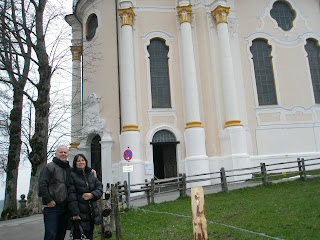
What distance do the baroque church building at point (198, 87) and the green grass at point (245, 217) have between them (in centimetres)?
631

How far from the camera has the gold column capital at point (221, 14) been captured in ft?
69.6

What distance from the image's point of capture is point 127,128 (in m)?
19.5

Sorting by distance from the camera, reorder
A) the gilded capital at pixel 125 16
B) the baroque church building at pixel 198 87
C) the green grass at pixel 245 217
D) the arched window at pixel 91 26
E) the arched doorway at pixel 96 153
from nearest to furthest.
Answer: the green grass at pixel 245 217, the baroque church building at pixel 198 87, the gilded capital at pixel 125 16, the arched doorway at pixel 96 153, the arched window at pixel 91 26

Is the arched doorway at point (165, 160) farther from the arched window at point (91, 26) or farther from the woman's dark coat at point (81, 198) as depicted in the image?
the woman's dark coat at point (81, 198)

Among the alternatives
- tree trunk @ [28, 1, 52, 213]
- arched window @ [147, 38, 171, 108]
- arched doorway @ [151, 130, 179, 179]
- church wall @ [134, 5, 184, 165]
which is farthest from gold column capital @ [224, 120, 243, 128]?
tree trunk @ [28, 1, 52, 213]

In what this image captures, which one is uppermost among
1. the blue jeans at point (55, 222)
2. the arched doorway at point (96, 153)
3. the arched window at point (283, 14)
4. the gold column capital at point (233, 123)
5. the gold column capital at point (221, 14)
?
the arched window at point (283, 14)

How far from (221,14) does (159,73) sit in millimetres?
5420

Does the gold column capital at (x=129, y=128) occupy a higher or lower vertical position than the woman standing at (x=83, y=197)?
higher

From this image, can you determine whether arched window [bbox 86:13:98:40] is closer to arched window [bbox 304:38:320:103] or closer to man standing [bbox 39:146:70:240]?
arched window [bbox 304:38:320:103]

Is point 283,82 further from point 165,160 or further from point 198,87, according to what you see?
point 165,160

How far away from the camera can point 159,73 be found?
21594 mm

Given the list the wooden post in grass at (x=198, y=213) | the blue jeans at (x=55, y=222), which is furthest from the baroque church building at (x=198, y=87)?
the wooden post in grass at (x=198, y=213)

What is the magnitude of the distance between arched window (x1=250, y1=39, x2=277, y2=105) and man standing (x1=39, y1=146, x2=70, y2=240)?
17925 mm

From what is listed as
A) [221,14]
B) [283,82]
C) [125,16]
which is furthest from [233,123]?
[125,16]
